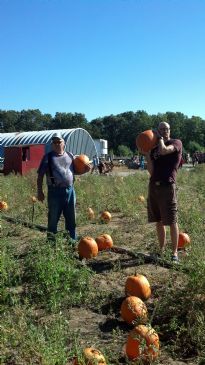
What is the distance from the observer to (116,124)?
118 m

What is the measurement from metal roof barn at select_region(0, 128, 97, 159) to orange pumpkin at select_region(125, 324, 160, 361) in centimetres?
4118

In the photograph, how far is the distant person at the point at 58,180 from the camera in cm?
672

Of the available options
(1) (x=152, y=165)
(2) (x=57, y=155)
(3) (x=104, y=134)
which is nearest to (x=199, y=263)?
(1) (x=152, y=165)

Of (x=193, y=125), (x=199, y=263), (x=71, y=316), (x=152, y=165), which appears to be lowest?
(x=71, y=316)

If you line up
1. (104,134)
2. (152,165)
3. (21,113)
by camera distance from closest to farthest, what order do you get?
(152,165), (104,134), (21,113)

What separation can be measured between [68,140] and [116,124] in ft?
244

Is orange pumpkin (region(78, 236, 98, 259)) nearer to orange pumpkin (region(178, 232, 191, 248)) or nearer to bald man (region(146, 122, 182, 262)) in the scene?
bald man (region(146, 122, 182, 262))

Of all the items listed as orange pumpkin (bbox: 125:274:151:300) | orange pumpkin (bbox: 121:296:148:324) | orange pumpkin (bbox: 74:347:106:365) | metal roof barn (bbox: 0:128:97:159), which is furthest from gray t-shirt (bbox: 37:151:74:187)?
metal roof barn (bbox: 0:128:97:159)

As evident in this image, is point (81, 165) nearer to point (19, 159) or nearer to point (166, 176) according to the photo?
point (166, 176)

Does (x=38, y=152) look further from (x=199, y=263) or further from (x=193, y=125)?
(x=193, y=125)

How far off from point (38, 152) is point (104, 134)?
8639 centimetres

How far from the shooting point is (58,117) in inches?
4820

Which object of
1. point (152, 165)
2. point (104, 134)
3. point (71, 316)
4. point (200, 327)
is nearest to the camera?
point (200, 327)

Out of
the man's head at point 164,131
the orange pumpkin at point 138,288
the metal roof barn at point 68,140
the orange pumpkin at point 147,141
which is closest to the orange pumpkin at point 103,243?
the orange pumpkin at point 147,141
